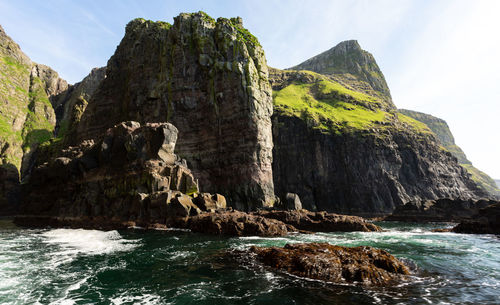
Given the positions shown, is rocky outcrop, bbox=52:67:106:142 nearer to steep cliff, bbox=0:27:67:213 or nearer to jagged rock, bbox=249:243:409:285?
steep cliff, bbox=0:27:67:213

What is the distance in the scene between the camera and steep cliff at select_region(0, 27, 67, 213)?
10175 centimetres

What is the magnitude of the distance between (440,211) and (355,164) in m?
29.7

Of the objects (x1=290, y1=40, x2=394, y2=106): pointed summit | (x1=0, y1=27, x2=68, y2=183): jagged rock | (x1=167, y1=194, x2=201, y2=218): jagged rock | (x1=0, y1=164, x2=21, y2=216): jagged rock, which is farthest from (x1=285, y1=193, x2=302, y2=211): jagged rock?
(x1=290, y1=40, x2=394, y2=106): pointed summit

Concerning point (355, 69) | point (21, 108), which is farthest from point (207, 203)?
point (355, 69)

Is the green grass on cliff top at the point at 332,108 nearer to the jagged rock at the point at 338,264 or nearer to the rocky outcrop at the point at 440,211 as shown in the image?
the rocky outcrop at the point at 440,211

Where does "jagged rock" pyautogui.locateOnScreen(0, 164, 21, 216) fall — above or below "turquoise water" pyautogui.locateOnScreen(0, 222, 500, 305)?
above

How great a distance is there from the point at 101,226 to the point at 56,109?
152 m

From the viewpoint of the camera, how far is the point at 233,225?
102ft

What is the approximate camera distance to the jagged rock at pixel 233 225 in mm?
30547

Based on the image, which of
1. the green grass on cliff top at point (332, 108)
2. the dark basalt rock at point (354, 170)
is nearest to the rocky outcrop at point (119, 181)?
the dark basalt rock at point (354, 170)

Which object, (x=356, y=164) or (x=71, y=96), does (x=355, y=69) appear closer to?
(x=356, y=164)

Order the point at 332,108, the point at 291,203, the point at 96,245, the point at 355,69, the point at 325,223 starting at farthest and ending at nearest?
the point at 355,69, the point at 332,108, the point at 291,203, the point at 325,223, the point at 96,245

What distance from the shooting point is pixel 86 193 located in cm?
4300

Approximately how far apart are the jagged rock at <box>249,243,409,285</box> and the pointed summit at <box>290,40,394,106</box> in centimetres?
17084
